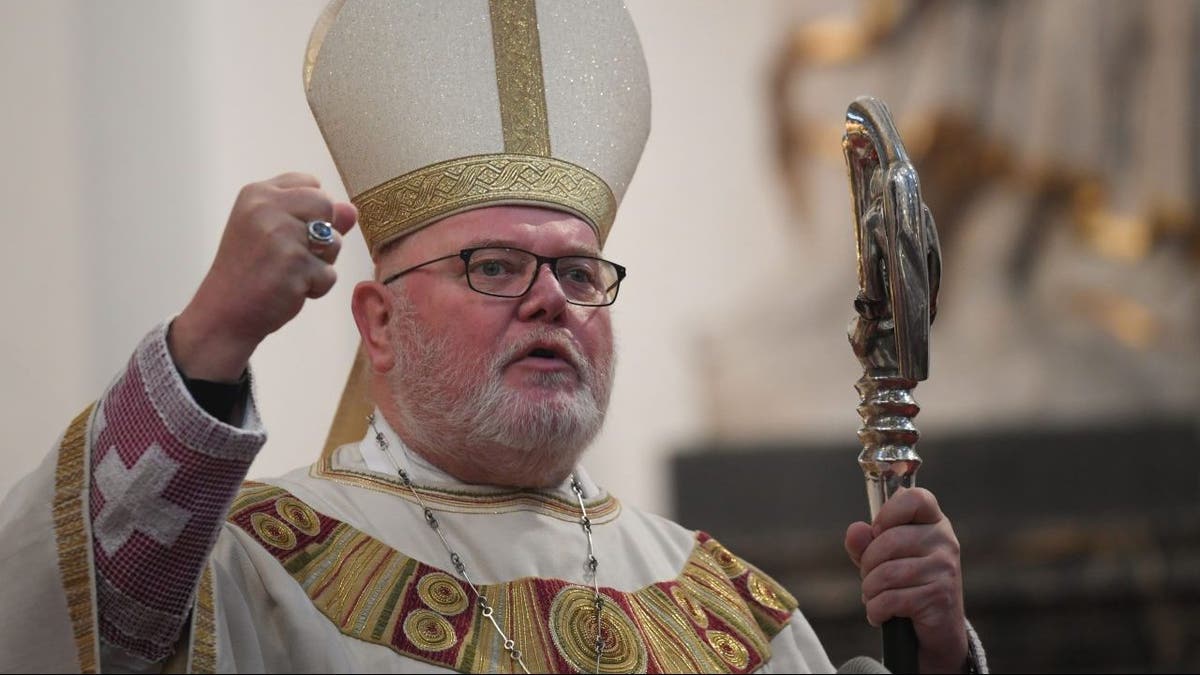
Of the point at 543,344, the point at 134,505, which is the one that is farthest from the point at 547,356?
the point at 134,505

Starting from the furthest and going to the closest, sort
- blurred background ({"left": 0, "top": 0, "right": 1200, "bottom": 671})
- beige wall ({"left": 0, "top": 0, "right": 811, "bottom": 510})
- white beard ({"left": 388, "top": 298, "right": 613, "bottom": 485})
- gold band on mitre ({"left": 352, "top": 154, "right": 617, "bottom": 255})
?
1. blurred background ({"left": 0, "top": 0, "right": 1200, "bottom": 671})
2. beige wall ({"left": 0, "top": 0, "right": 811, "bottom": 510})
3. gold band on mitre ({"left": 352, "top": 154, "right": 617, "bottom": 255})
4. white beard ({"left": 388, "top": 298, "right": 613, "bottom": 485})

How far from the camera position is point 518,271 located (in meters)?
2.62

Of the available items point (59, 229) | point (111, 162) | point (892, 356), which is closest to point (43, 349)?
point (59, 229)

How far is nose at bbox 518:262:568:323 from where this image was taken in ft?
8.39

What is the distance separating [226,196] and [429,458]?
10.7ft

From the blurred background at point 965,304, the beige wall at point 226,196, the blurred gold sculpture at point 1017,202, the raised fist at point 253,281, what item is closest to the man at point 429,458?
the raised fist at point 253,281

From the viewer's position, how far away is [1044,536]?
23.1ft

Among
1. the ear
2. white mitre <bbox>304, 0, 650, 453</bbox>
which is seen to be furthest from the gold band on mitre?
the ear

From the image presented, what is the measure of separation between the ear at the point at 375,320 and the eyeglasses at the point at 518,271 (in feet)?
0.21

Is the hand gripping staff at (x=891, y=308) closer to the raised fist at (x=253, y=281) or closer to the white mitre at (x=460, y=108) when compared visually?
the white mitre at (x=460, y=108)

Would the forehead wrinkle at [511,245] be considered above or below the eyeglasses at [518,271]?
above

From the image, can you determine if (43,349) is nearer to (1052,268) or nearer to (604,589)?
(604,589)

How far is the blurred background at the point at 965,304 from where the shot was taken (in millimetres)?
6992

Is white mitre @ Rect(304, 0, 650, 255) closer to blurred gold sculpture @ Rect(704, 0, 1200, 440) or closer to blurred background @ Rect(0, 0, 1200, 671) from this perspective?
blurred background @ Rect(0, 0, 1200, 671)
